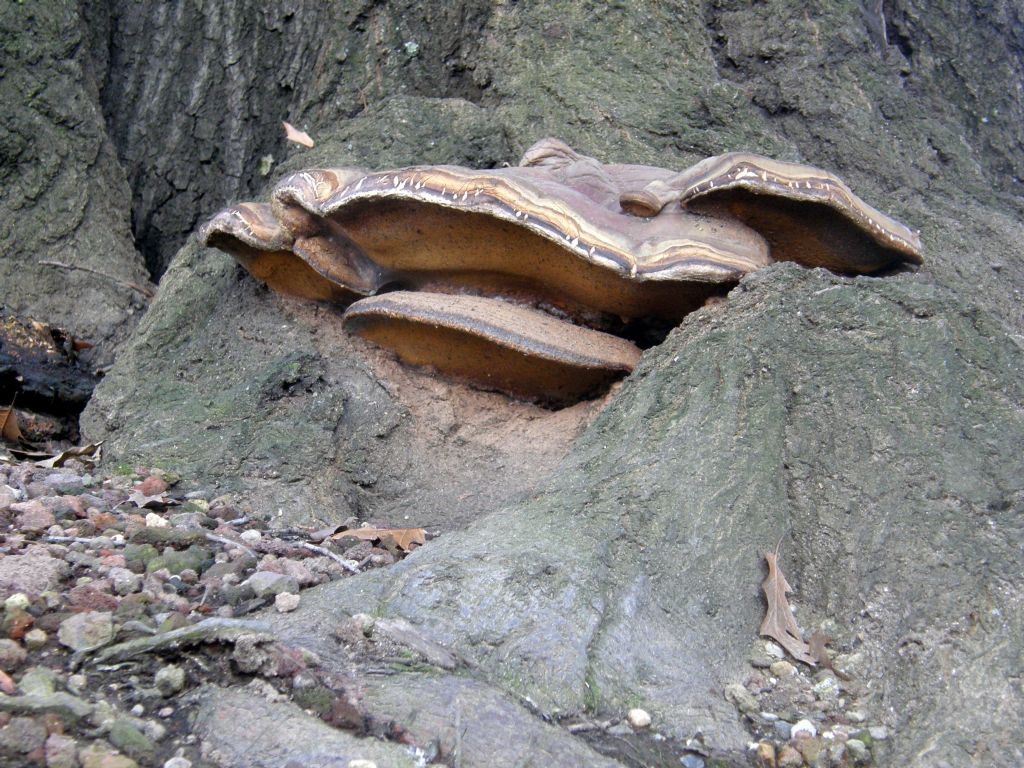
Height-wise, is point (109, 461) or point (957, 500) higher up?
point (957, 500)

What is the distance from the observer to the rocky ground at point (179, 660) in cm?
180

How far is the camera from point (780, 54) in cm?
502

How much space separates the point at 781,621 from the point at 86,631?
4.62 feet

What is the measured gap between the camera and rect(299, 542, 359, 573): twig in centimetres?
281

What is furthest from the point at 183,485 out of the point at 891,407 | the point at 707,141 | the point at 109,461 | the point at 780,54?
the point at 780,54

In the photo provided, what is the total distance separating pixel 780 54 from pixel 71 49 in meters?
3.19

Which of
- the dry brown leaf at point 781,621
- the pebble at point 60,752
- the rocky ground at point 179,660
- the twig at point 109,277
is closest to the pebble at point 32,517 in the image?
the rocky ground at point 179,660

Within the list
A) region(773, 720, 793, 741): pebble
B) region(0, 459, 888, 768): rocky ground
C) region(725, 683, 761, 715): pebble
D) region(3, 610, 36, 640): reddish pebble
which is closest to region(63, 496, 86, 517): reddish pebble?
region(0, 459, 888, 768): rocky ground

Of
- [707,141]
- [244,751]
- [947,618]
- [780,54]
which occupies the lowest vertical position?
[244,751]

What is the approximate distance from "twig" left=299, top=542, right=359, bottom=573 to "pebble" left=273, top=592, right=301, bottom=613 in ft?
1.25

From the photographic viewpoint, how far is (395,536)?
3.16m

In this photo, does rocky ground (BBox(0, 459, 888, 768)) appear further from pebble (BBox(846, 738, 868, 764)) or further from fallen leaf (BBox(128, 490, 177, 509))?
fallen leaf (BBox(128, 490, 177, 509))

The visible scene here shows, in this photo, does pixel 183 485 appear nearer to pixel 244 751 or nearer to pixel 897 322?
pixel 244 751

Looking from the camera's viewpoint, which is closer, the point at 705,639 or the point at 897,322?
the point at 705,639
